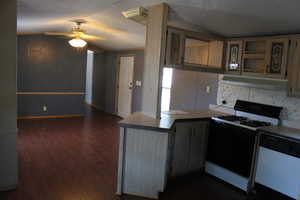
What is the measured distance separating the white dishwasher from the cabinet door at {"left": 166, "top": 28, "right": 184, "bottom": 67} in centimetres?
142

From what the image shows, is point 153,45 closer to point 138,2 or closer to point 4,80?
point 138,2

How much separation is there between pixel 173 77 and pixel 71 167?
2581 millimetres

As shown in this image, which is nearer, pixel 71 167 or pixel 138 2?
pixel 138 2

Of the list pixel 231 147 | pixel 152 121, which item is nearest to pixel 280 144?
pixel 231 147

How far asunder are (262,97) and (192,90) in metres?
1.40

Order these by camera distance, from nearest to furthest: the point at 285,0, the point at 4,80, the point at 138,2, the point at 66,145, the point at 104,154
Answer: the point at 285,0, the point at 4,80, the point at 138,2, the point at 104,154, the point at 66,145

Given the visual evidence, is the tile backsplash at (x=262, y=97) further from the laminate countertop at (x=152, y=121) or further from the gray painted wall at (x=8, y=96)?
the gray painted wall at (x=8, y=96)

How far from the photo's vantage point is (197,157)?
3459 mm

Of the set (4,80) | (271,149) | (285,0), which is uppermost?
(285,0)

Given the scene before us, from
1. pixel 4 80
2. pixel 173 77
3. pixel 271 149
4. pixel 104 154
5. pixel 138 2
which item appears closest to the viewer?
pixel 4 80

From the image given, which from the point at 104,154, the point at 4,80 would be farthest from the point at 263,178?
the point at 4,80

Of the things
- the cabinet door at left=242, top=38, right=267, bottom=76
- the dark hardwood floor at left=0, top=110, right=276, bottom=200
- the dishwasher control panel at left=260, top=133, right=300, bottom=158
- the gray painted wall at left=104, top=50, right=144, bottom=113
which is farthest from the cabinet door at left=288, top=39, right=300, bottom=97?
the gray painted wall at left=104, top=50, right=144, bottom=113

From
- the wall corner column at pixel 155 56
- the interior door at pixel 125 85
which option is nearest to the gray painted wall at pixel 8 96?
the wall corner column at pixel 155 56

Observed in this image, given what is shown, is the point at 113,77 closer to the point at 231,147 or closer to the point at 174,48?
the point at 174,48
